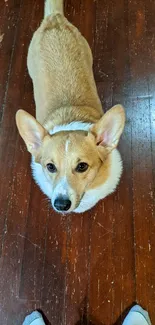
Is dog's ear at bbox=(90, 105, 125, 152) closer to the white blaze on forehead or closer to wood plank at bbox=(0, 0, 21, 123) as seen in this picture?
the white blaze on forehead

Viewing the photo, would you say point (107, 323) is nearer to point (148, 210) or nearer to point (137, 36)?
point (148, 210)

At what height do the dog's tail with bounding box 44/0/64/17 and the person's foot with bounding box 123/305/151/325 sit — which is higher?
the dog's tail with bounding box 44/0/64/17

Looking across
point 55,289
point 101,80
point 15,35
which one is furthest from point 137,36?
point 55,289

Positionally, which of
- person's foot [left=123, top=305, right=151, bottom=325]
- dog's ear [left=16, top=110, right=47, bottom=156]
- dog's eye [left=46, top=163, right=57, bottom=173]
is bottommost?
person's foot [left=123, top=305, right=151, bottom=325]

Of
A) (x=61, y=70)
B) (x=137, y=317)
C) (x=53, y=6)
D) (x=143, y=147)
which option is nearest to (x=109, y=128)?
(x=61, y=70)

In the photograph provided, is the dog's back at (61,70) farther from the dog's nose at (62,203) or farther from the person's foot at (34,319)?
the person's foot at (34,319)

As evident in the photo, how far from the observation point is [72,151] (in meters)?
1.53

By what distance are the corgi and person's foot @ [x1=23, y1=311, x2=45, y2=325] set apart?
56 cm

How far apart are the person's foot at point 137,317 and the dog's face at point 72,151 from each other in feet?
2.09

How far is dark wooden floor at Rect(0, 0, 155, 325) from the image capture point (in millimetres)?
1852

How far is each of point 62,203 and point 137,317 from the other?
0.72 meters

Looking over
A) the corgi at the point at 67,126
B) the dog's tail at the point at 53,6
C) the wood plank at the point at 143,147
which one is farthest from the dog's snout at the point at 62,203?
the dog's tail at the point at 53,6

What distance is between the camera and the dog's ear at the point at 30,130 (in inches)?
61.0

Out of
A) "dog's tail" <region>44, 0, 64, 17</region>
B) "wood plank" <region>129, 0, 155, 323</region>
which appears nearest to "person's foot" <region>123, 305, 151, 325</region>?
"wood plank" <region>129, 0, 155, 323</region>
